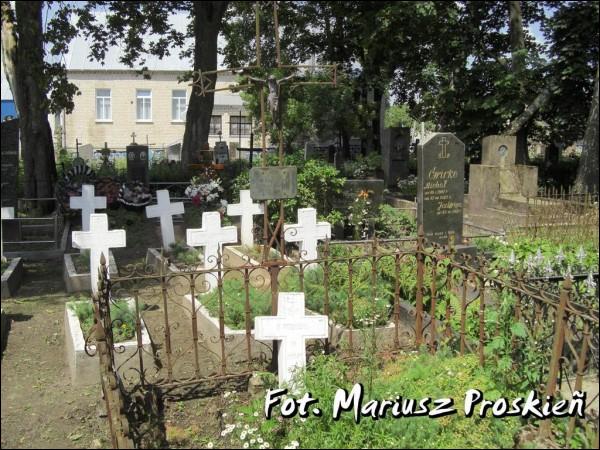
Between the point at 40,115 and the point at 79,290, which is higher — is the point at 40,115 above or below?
above

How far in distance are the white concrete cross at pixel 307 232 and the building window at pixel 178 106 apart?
33743mm

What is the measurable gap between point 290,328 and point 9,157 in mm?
9750

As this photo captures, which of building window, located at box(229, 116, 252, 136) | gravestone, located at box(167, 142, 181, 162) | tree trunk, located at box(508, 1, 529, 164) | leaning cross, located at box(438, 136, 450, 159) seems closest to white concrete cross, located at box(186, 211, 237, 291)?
leaning cross, located at box(438, 136, 450, 159)

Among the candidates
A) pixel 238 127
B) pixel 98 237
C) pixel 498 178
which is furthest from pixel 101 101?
pixel 98 237

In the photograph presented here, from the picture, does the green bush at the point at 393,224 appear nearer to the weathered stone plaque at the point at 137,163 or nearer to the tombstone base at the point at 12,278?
the tombstone base at the point at 12,278

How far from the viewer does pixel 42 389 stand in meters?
5.06

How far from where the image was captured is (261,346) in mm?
A: 5789

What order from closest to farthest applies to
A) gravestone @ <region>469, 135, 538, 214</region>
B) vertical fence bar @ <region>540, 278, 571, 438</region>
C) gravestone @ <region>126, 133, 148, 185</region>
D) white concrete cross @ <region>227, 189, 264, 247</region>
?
vertical fence bar @ <region>540, 278, 571, 438</region>, white concrete cross @ <region>227, 189, 264, 247</region>, gravestone @ <region>469, 135, 538, 214</region>, gravestone @ <region>126, 133, 148, 185</region>

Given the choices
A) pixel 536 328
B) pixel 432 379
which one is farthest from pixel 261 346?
pixel 536 328

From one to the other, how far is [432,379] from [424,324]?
1553 millimetres

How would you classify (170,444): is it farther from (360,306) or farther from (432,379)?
(360,306)

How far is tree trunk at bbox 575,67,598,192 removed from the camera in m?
16.6

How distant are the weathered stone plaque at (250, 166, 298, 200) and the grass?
1.75 m

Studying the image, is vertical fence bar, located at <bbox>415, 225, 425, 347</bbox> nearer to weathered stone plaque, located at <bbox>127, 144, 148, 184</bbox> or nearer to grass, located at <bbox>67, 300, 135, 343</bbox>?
grass, located at <bbox>67, 300, 135, 343</bbox>
